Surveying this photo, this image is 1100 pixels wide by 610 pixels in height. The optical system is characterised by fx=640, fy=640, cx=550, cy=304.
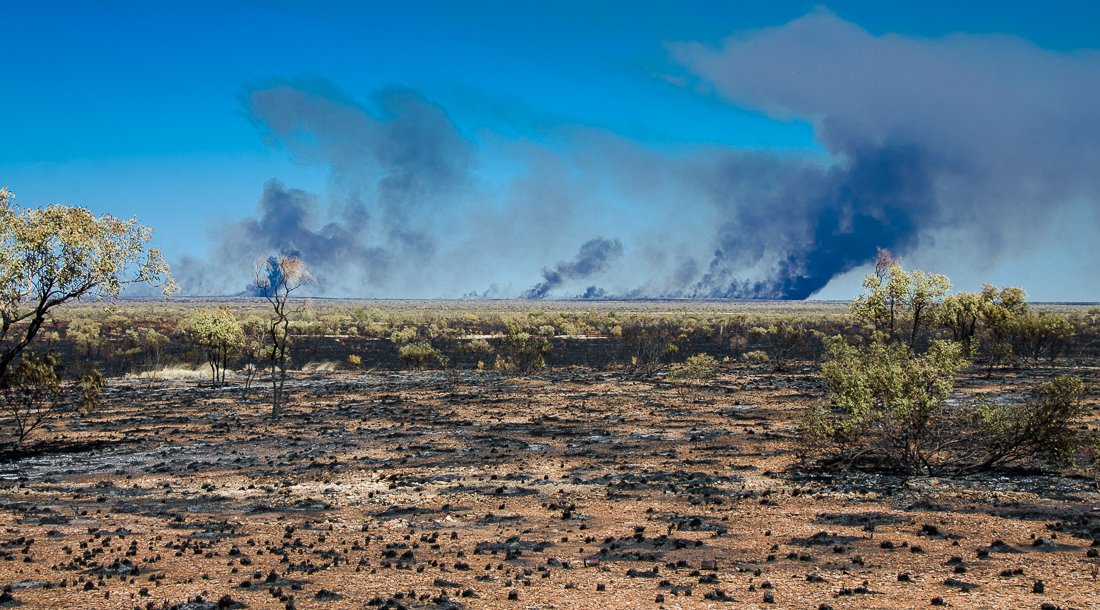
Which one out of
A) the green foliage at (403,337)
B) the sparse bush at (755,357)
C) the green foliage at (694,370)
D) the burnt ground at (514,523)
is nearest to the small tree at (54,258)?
the burnt ground at (514,523)

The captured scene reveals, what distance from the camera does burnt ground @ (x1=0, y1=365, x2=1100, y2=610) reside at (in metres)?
10.8

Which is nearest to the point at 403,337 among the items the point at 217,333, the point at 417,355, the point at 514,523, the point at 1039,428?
the point at 417,355

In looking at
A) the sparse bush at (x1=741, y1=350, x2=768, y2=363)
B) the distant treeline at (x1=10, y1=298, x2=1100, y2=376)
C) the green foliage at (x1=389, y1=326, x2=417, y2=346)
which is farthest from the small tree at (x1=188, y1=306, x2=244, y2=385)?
the sparse bush at (x1=741, y1=350, x2=768, y2=363)

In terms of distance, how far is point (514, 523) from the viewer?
52.4ft

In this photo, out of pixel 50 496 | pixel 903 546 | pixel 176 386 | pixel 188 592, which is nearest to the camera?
pixel 188 592

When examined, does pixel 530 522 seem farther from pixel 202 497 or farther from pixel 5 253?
pixel 5 253

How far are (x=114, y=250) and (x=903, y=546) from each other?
24343 mm

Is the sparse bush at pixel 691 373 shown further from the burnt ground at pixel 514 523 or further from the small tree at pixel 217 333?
the small tree at pixel 217 333

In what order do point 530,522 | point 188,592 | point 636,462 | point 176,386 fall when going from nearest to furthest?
point 188,592, point 530,522, point 636,462, point 176,386

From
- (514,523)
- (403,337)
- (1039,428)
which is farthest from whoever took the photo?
(403,337)

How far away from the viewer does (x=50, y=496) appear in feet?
60.1

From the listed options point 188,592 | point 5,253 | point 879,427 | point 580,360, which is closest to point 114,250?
point 5,253

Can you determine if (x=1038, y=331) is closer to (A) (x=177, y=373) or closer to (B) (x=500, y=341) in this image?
(B) (x=500, y=341)

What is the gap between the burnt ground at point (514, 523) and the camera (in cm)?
1080
